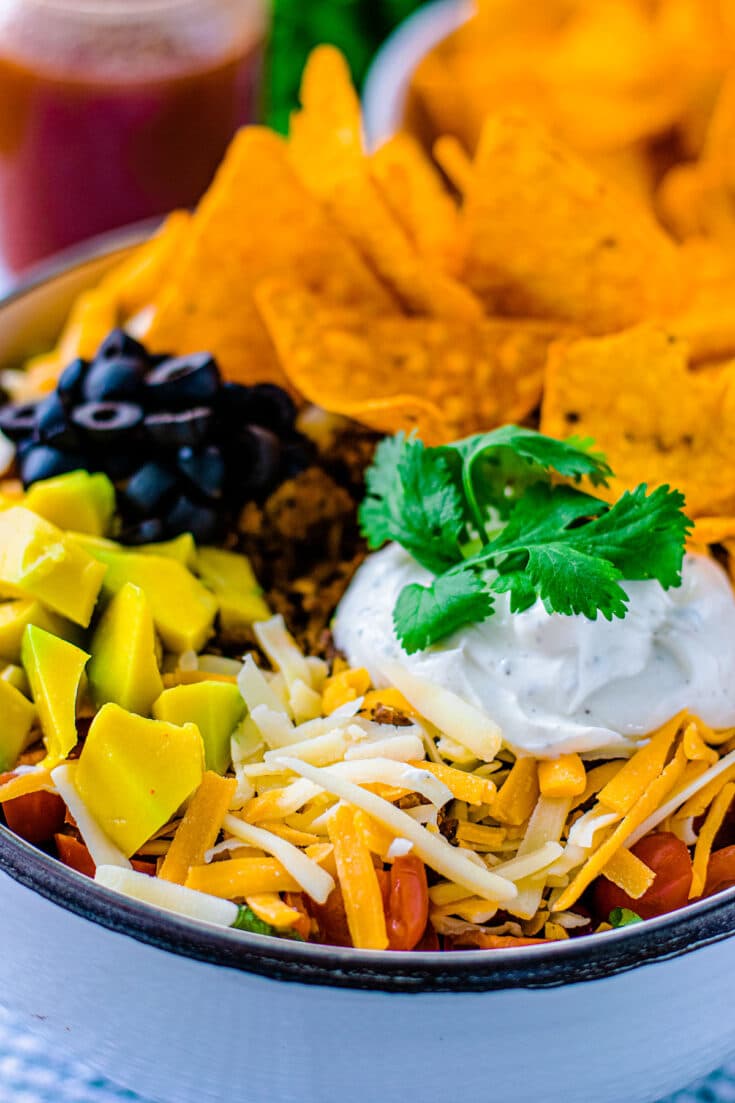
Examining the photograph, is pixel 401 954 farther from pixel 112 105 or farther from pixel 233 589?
pixel 112 105

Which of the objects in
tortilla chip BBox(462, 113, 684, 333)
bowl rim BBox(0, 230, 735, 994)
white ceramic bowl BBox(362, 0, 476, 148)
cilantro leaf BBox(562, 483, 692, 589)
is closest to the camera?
bowl rim BBox(0, 230, 735, 994)

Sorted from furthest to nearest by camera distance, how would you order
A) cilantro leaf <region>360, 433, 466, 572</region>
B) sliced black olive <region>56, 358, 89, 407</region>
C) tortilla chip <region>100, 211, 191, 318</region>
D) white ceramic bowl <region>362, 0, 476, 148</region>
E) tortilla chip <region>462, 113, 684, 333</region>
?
1. white ceramic bowl <region>362, 0, 476, 148</region>
2. tortilla chip <region>100, 211, 191, 318</region>
3. tortilla chip <region>462, 113, 684, 333</region>
4. sliced black olive <region>56, 358, 89, 407</region>
5. cilantro leaf <region>360, 433, 466, 572</region>

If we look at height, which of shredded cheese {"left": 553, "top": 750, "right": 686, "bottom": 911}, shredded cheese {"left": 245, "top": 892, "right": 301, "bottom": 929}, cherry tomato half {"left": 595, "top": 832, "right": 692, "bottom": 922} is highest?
shredded cheese {"left": 245, "top": 892, "right": 301, "bottom": 929}

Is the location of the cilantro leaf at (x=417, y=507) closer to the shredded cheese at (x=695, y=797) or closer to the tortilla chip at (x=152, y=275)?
the shredded cheese at (x=695, y=797)

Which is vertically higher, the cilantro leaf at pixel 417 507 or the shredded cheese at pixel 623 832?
the cilantro leaf at pixel 417 507

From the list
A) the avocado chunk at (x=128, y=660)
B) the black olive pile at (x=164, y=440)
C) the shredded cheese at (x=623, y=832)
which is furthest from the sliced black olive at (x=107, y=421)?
the shredded cheese at (x=623, y=832)

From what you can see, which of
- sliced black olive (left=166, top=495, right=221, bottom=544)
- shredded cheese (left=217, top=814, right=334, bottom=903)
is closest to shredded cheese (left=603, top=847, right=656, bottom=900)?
shredded cheese (left=217, top=814, right=334, bottom=903)

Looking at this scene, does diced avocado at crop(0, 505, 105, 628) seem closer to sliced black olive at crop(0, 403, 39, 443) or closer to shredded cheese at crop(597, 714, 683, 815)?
sliced black olive at crop(0, 403, 39, 443)
